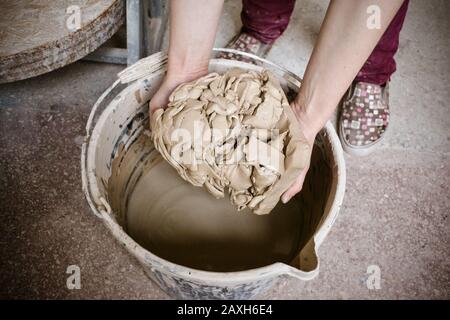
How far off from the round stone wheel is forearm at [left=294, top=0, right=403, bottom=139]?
562mm

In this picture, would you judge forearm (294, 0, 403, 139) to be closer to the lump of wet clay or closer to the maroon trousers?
the lump of wet clay

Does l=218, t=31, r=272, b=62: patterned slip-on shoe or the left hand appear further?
l=218, t=31, r=272, b=62: patterned slip-on shoe

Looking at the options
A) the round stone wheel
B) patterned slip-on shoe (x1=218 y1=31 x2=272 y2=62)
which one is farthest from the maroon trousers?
the round stone wheel

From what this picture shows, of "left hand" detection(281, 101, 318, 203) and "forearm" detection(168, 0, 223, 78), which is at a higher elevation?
"forearm" detection(168, 0, 223, 78)

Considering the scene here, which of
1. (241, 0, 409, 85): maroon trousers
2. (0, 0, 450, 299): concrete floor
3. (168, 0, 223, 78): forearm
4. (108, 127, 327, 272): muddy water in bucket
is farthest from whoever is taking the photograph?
(241, 0, 409, 85): maroon trousers

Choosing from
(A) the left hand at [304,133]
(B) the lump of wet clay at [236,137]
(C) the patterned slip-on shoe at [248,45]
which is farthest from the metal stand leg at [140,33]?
(A) the left hand at [304,133]

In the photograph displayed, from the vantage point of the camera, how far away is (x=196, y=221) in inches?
41.1

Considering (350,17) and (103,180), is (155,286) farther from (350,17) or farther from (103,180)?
(350,17)

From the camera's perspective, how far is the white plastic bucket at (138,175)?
0.71 meters

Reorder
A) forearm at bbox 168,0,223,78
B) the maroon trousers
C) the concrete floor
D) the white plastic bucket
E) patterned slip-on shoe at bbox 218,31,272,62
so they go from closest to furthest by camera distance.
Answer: the white plastic bucket
forearm at bbox 168,0,223,78
the concrete floor
the maroon trousers
patterned slip-on shoe at bbox 218,31,272,62

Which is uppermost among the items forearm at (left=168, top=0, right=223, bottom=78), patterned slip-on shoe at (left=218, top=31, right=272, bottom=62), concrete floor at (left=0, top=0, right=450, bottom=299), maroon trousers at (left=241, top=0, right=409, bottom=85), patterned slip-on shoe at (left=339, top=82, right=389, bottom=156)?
forearm at (left=168, top=0, right=223, bottom=78)

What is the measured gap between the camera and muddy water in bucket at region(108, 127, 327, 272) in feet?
3.24

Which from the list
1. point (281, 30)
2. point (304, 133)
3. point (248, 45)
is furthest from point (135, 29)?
point (304, 133)

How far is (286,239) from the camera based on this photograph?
3.31ft
